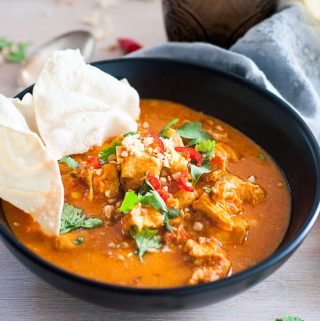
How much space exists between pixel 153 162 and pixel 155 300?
79cm

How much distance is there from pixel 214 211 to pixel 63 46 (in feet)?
7.25

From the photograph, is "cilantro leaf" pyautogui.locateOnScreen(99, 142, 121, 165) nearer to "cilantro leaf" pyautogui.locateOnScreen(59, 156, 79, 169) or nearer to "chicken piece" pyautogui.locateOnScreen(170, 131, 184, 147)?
"cilantro leaf" pyautogui.locateOnScreen(59, 156, 79, 169)

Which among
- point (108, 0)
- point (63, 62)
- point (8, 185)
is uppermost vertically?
point (63, 62)

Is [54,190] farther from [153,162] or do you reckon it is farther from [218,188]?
[218,188]

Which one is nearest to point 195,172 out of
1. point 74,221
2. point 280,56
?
point 74,221

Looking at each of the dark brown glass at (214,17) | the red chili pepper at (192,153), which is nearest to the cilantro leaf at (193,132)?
the red chili pepper at (192,153)

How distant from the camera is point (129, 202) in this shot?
2.91m

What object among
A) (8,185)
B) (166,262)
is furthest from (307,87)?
(8,185)

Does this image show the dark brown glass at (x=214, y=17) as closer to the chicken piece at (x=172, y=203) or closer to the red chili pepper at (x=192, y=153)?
the red chili pepper at (x=192, y=153)

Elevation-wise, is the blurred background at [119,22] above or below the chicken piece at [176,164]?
below

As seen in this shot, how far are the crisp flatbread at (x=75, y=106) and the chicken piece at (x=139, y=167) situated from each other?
0.44m

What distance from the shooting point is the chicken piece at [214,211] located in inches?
115

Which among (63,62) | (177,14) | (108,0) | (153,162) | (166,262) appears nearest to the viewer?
(166,262)

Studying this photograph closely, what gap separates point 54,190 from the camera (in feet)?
9.43
